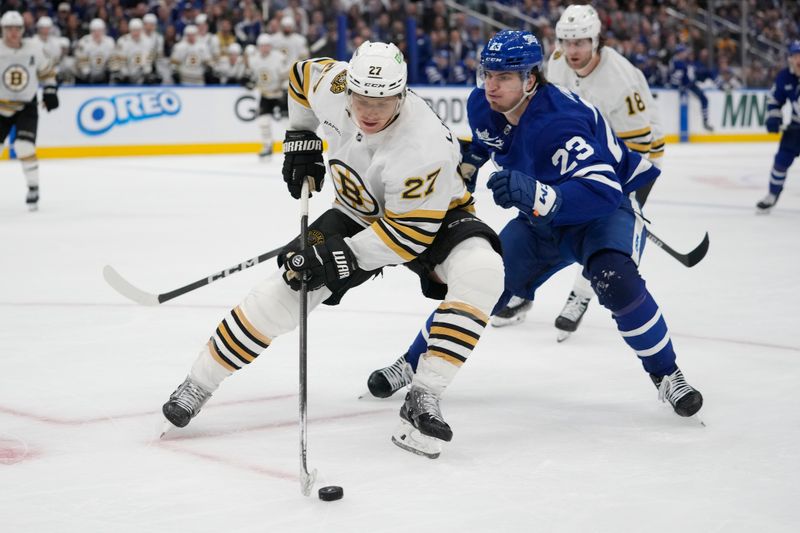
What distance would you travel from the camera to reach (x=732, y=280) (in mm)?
5219

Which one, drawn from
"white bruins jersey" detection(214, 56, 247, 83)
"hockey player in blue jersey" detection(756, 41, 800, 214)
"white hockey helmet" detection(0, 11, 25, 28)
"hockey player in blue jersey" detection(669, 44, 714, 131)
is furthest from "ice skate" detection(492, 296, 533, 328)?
"hockey player in blue jersey" detection(669, 44, 714, 131)

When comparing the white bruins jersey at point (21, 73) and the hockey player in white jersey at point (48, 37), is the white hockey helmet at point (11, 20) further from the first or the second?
the hockey player in white jersey at point (48, 37)

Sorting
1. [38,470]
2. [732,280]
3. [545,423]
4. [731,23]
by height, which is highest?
[38,470]

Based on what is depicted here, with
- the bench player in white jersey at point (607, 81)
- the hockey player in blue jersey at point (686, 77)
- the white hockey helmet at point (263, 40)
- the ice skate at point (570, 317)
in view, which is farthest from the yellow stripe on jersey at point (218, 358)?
the hockey player in blue jersey at point (686, 77)

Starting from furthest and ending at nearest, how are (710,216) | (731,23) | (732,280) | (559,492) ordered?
(731,23) < (710,216) < (732,280) < (559,492)

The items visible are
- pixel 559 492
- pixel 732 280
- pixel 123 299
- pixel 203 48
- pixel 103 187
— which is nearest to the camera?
pixel 559 492

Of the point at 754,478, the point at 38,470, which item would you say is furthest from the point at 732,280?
the point at 38,470

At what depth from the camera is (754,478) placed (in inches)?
97.2

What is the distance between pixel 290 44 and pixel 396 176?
1181cm

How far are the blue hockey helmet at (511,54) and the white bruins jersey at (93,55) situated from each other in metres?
11.1

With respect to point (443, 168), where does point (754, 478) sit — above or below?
below

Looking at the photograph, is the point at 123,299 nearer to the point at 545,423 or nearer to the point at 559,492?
the point at 545,423

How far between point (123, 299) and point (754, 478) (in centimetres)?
297

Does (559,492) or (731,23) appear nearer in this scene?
(559,492)
